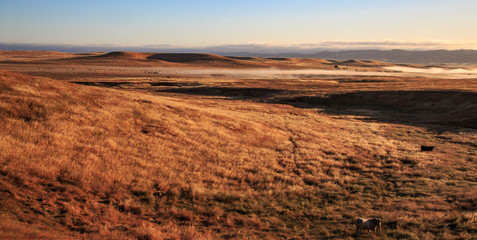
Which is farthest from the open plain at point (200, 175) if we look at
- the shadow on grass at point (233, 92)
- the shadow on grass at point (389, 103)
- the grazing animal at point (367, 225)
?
the shadow on grass at point (233, 92)

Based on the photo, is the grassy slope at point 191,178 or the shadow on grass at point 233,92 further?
the shadow on grass at point 233,92

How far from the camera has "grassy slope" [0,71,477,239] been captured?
11117 millimetres

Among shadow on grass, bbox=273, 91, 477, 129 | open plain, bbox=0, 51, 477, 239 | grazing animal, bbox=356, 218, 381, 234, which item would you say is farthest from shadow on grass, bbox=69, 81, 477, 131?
grazing animal, bbox=356, 218, 381, 234

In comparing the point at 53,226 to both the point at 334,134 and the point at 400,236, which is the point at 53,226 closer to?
the point at 400,236

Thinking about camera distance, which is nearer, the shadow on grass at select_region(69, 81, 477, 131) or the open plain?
the open plain

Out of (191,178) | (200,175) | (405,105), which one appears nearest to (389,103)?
(405,105)

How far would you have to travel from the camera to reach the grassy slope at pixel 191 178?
11.1 meters

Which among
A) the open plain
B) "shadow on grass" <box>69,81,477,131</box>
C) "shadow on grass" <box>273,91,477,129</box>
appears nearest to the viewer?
the open plain

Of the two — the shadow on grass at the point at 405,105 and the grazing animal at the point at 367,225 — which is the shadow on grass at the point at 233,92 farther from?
the grazing animal at the point at 367,225

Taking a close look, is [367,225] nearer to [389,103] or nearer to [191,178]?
[191,178]

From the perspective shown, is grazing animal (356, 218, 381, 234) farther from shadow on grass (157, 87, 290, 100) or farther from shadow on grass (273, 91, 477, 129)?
shadow on grass (157, 87, 290, 100)

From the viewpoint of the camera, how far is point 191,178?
16016 millimetres

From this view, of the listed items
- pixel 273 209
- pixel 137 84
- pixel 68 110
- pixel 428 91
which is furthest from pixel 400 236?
pixel 137 84

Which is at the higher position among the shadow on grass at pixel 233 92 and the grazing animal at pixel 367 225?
the shadow on grass at pixel 233 92
